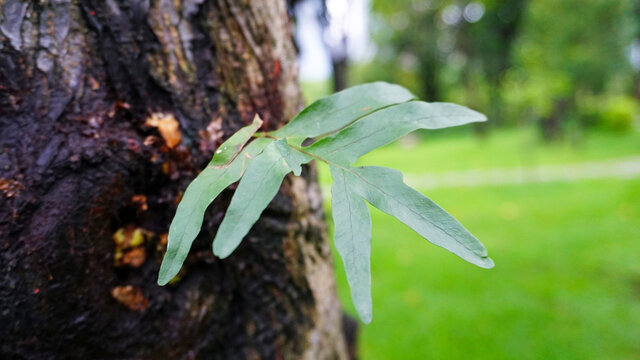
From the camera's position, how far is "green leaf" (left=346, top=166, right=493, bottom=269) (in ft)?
1.66

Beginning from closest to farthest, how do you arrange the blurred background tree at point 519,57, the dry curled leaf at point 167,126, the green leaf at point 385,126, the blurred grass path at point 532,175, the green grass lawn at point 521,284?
the green leaf at point 385,126, the dry curled leaf at point 167,126, the green grass lawn at point 521,284, the blurred background tree at point 519,57, the blurred grass path at point 532,175

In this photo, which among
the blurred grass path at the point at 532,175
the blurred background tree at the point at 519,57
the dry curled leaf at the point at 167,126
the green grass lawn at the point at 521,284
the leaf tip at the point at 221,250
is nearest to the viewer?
the leaf tip at the point at 221,250

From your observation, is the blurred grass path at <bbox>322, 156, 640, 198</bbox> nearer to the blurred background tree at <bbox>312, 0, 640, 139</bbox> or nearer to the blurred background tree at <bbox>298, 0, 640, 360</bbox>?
the blurred background tree at <bbox>298, 0, 640, 360</bbox>

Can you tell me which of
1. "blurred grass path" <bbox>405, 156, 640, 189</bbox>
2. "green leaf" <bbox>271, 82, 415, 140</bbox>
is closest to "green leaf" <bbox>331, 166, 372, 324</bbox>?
"green leaf" <bbox>271, 82, 415, 140</bbox>

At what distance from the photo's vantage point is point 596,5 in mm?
6238

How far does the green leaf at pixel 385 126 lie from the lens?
1.96 feet

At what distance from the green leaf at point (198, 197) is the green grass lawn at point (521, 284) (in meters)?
2.61

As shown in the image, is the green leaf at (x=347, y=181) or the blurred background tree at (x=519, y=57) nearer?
the green leaf at (x=347, y=181)

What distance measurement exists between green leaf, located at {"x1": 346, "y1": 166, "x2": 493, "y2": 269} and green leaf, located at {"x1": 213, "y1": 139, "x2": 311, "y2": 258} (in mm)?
98

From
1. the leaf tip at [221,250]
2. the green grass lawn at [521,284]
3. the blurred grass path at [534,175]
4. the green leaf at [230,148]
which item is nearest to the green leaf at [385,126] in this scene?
the green leaf at [230,148]

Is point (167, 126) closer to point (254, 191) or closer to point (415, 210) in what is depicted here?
point (254, 191)

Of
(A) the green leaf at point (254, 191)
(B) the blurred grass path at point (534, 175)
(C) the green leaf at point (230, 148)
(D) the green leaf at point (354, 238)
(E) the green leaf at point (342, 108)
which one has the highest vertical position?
(E) the green leaf at point (342, 108)

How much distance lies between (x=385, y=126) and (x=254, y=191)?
23 cm

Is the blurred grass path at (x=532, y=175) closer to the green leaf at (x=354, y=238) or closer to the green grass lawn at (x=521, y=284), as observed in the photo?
the green grass lawn at (x=521, y=284)
